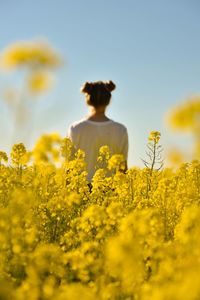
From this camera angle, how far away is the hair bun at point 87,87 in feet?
17.7

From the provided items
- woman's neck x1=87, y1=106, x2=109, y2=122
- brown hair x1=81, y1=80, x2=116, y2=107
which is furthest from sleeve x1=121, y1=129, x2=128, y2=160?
brown hair x1=81, y1=80, x2=116, y2=107

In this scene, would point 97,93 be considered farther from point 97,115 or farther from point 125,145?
point 125,145

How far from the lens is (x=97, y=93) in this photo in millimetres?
5320

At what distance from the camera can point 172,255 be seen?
350 centimetres

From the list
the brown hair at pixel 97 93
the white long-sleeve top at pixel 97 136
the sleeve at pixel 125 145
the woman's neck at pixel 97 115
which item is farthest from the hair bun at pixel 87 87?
the sleeve at pixel 125 145

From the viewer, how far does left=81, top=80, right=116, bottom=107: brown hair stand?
532 cm

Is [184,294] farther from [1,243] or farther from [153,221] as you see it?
[1,243]

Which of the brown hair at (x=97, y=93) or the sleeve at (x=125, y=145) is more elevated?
the brown hair at (x=97, y=93)

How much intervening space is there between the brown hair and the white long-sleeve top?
6.9 inches

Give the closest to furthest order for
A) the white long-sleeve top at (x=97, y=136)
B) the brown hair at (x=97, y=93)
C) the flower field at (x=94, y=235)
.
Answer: the flower field at (x=94, y=235)
the brown hair at (x=97, y=93)
the white long-sleeve top at (x=97, y=136)

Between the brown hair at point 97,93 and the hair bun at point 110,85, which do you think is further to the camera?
the hair bun at point 110,85

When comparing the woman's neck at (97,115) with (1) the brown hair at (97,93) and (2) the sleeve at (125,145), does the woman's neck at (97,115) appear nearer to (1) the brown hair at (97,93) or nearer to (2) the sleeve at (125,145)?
(1) the brown hair at (97,93)

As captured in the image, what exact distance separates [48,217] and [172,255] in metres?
1.99

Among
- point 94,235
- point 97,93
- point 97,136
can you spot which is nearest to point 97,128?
point 97,136
